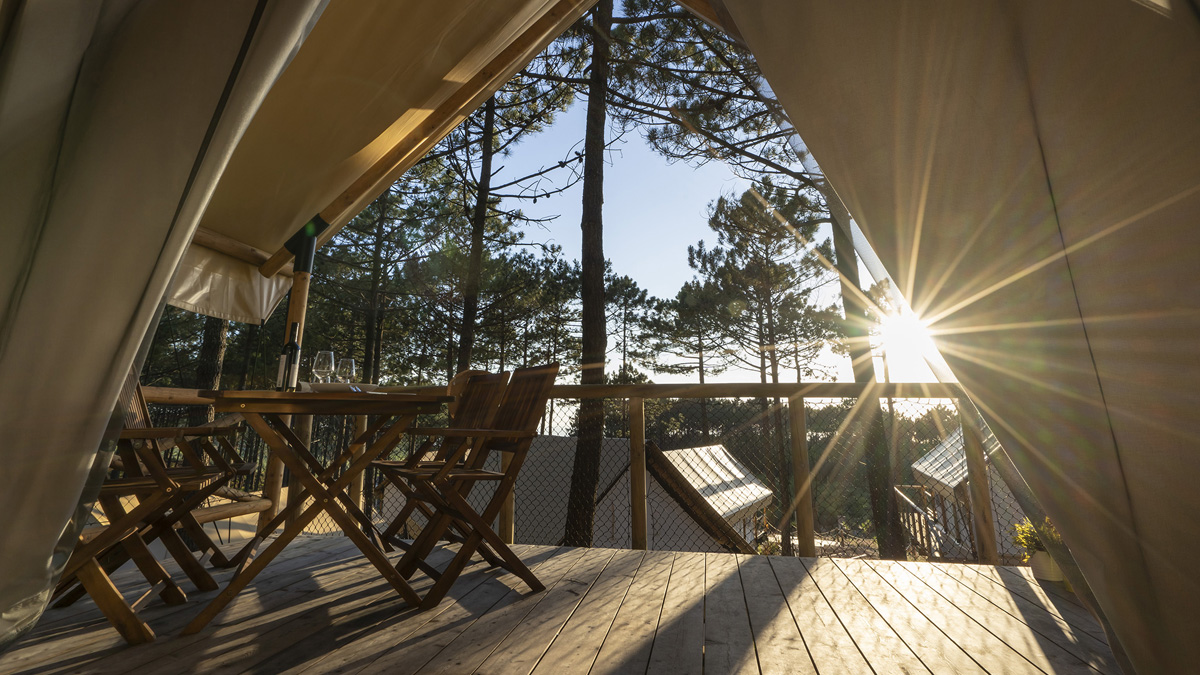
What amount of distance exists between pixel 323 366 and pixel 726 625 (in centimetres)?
194

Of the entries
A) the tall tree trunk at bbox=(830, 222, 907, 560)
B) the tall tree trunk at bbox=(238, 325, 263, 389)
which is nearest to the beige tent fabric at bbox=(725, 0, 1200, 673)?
the tall tree trunk at bbox=(830, 222, 907, 560)

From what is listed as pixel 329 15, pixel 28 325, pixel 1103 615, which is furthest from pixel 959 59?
pixel 329 15

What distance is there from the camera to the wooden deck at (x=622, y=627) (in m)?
1.59

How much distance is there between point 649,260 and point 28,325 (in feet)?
70.5

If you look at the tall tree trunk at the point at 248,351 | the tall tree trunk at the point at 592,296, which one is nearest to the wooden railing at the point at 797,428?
the tall tree trunk at the point at 592,296

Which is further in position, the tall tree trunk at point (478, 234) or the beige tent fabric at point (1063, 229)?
the tall tree trunk at point (478, 234)

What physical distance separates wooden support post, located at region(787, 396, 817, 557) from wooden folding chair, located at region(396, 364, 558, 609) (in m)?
1.52

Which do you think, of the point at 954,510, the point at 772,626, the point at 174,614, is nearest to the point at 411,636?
the point at 174,614

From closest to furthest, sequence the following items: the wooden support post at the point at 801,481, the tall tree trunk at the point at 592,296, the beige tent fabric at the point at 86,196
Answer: the beige tent fabric at the point at 86,196, the wooden support post at the point at 801,481, the tall tree trunk at the point at 592,296

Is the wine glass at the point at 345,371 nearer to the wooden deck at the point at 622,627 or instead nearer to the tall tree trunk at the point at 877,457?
the wooden deck at the point at 622,627

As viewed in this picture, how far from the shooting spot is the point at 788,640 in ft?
5.84

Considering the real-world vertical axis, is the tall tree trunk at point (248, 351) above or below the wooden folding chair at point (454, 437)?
above

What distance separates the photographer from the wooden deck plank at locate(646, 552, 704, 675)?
5.17 ft

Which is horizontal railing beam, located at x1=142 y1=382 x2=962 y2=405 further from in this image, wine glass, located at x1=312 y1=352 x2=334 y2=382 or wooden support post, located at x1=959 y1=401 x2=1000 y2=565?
wine glass, located at x1=312 y1=352 x2=334 y2=382
